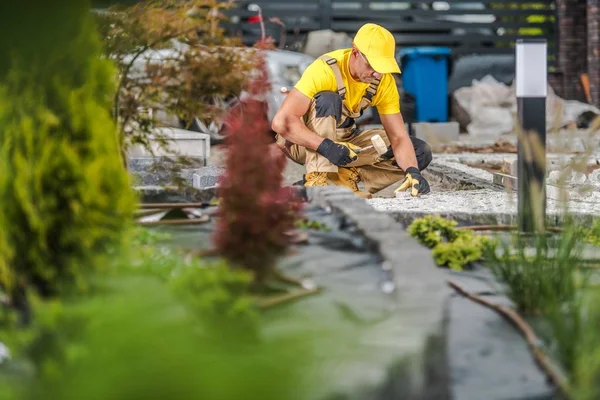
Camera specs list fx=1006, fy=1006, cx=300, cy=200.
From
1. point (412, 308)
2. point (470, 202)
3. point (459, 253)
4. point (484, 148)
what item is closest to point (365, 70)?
point (470, 202)

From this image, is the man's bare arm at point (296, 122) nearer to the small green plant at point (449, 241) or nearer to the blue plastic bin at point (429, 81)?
the small green plant at point (449, 241)

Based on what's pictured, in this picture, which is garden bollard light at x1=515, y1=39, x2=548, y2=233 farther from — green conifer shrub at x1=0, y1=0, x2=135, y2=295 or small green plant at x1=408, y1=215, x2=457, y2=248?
green conifer shrub at x1=0, y1=0, x2=135, y2=295

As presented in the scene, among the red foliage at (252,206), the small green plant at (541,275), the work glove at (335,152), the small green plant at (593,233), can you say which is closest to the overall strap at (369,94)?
the work glove at (335,152)

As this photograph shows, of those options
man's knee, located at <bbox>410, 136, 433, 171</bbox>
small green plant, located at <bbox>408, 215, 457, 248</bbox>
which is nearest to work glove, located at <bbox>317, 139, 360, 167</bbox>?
man's knee, located at <bbox>410, 136, 433, 171</bbox>

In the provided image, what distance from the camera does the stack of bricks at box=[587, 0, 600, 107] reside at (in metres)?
14.6

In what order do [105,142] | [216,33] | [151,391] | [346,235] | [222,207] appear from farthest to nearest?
[216,33] < [346,235] < [222,207] < [105,142] < [151,391]

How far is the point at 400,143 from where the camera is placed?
21.6ft

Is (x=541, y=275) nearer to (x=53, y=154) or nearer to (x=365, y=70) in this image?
(x=53, y=154)

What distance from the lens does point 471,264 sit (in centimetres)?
405

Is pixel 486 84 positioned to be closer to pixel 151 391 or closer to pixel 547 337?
pixel 547 337

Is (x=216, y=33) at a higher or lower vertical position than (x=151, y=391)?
higher

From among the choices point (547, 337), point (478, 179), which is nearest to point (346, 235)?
point (547, 337)

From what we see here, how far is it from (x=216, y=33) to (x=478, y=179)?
9.94 feet

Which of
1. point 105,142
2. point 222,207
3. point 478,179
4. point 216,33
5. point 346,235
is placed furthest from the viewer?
point 478,179
